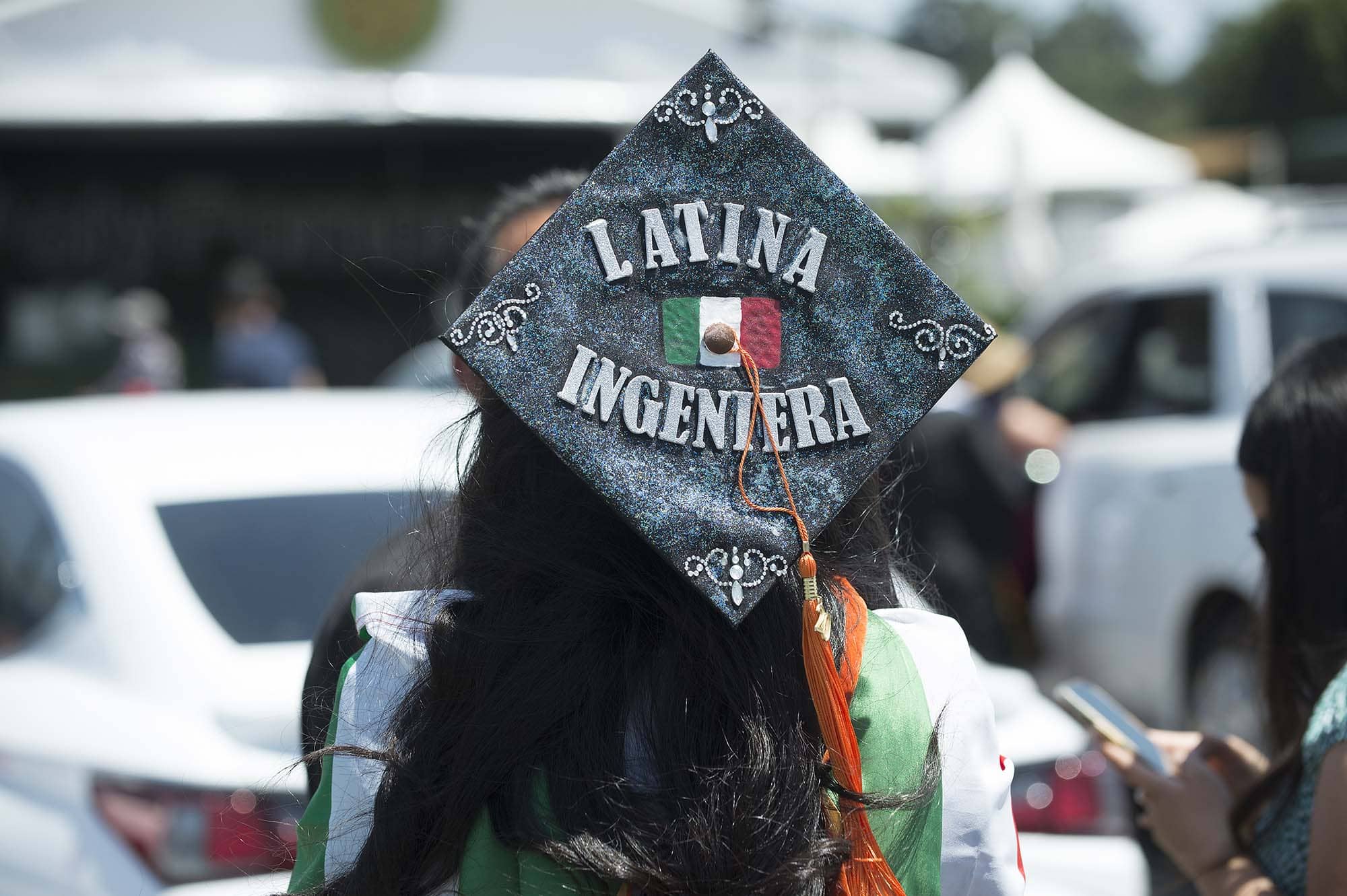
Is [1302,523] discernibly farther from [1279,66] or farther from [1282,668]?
[1279,66]

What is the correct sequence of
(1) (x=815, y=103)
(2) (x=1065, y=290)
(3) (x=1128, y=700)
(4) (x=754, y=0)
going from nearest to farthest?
(3) (x=1128, y=700), (2) (x=1065, y=290), (1) (x=815, y=103), (4) (x=754, y=0)

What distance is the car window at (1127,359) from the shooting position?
5.16 m

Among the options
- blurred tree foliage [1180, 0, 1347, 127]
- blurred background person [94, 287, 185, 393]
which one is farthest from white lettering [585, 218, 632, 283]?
blurred tree foliage [1180, 0, 1347, 127]

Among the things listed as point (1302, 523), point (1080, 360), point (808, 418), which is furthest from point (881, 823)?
point (1080, 360)

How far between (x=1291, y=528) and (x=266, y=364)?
27.1 feet

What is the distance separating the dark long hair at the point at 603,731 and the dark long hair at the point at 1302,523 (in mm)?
979

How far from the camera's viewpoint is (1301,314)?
4691mm

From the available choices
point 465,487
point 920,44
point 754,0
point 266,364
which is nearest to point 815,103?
point 754,0

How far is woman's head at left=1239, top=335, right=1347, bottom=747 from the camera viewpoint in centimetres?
195

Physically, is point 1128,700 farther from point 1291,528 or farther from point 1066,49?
point 1066,49

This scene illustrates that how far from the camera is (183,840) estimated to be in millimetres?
2320

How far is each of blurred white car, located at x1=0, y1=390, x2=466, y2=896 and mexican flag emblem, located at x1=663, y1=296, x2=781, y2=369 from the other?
33.4 inches

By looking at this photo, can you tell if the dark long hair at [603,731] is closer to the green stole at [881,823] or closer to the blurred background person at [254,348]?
the green stole at [881,823]

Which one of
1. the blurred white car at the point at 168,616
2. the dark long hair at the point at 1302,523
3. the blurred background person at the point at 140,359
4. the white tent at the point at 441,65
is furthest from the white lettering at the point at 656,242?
the white tent at the point at 441,65
